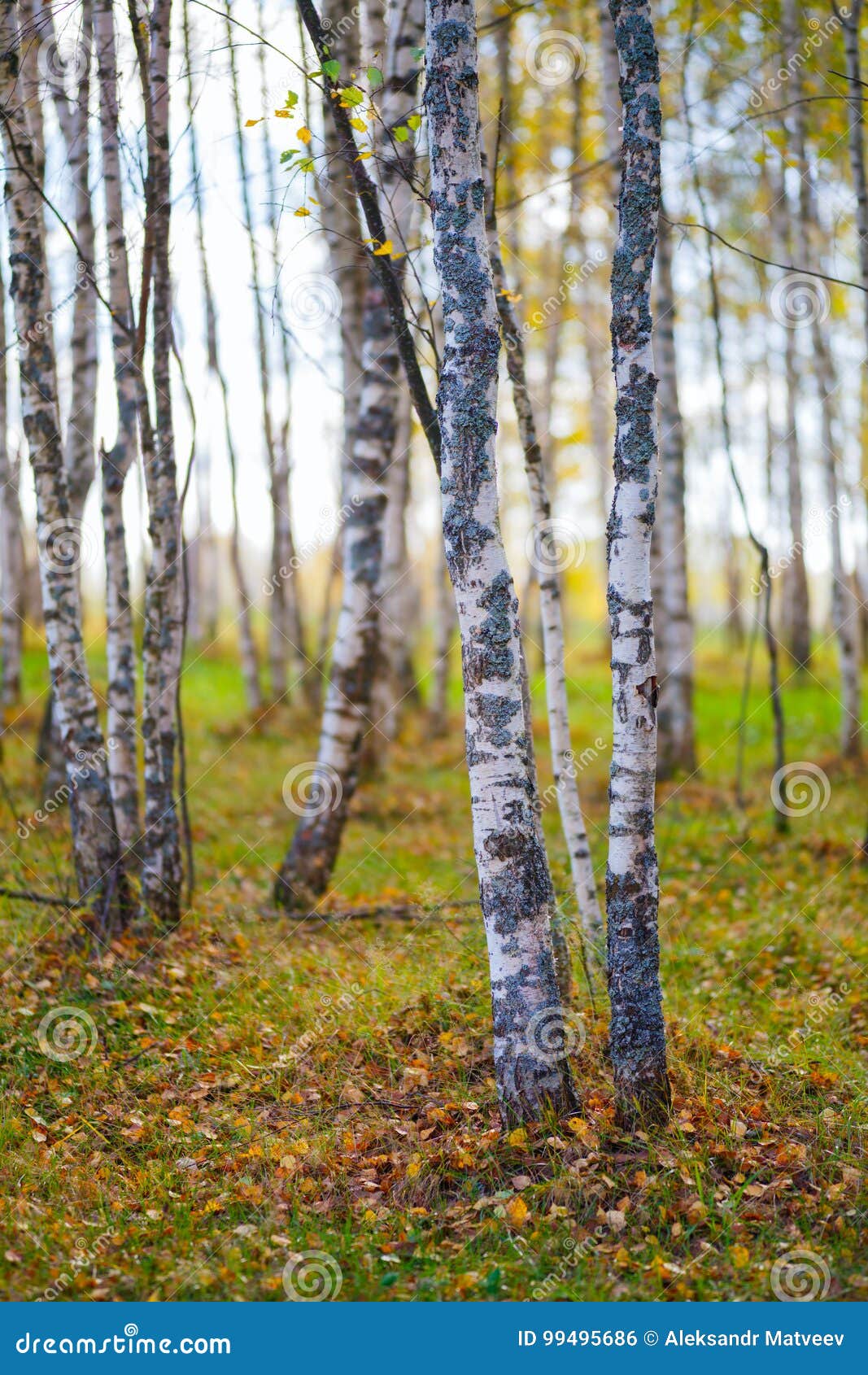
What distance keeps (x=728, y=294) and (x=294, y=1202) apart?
20.1 m

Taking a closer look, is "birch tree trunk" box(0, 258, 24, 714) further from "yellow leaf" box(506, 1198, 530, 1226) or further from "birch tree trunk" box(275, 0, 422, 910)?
"yellow leaf" box(506, 1198, 530, 1226)

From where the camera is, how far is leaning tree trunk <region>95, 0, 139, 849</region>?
631 cm

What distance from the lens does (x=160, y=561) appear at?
20.5 feet

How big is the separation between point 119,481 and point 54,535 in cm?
83

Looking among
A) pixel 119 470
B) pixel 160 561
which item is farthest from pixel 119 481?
pixel 160 561

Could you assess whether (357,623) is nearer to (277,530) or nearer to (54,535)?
(54,535)

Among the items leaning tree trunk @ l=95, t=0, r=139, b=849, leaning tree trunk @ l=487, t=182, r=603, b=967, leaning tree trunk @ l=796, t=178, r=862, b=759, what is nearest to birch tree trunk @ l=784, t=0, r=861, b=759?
leaning tree trunk @ l=796, t=178, r=862, b=759

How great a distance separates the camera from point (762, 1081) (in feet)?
14.6

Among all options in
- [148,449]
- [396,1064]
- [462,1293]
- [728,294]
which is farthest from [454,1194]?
[728,294]

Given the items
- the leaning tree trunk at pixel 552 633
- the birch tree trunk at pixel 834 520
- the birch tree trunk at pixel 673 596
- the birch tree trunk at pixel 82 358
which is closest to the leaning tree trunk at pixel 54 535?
the birch tree trunk at pixel 82 358

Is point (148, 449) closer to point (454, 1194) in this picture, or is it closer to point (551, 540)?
point (551, 540)

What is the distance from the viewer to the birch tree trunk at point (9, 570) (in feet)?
35.7

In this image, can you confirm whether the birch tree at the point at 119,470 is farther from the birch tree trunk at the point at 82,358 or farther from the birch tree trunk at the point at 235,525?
the birch tree trunk at the point at 235,525

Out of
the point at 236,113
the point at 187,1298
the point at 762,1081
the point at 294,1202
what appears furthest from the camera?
the point at 236,113
